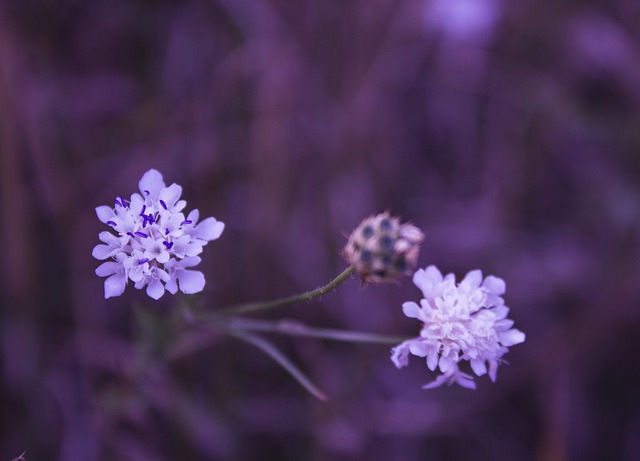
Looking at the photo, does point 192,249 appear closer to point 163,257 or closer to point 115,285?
point 163,257

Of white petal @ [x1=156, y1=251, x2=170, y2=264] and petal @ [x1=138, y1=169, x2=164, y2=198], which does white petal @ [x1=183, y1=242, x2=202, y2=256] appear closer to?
white petal @ [x1=156, y1=251, x2=170, y2=264]

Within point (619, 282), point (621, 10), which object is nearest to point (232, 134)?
point (619, 282)

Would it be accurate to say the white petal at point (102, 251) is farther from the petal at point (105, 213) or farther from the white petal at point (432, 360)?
the white petal at point (432, 360)

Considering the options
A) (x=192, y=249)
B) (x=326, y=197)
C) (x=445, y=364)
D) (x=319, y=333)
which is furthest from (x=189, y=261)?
(x=326, y=197)

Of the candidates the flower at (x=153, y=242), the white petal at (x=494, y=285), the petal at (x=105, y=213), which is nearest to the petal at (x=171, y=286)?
the flower at (x=153, y=242)

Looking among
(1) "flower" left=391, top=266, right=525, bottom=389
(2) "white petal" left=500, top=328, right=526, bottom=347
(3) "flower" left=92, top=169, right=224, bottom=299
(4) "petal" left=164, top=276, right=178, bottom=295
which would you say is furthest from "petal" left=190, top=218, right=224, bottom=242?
(2) "white petal" left=500, top=328, right=526, bottom=347

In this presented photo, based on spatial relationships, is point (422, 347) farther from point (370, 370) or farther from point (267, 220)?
point (267, 220)
